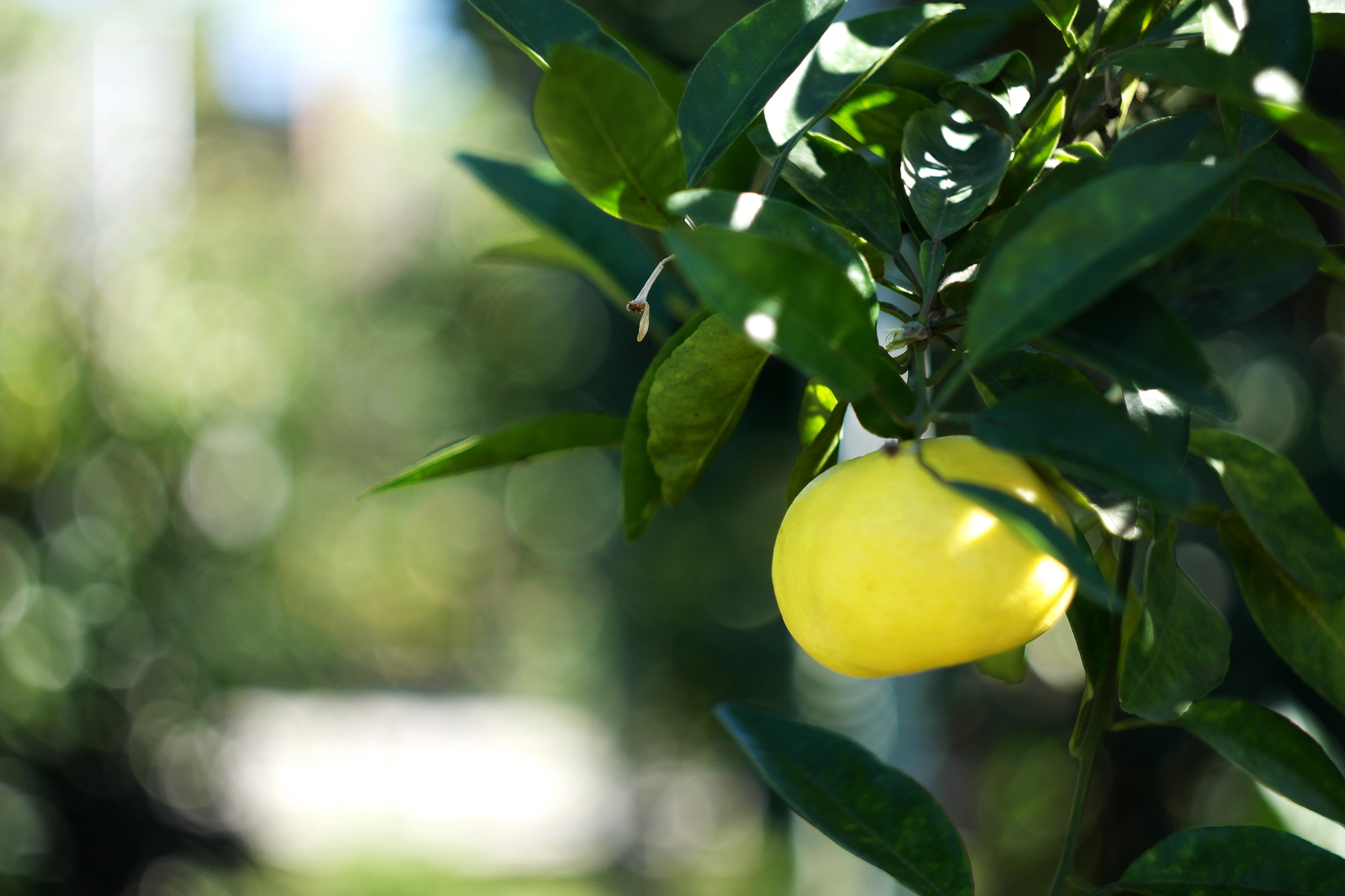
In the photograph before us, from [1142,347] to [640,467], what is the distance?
5.9 inches

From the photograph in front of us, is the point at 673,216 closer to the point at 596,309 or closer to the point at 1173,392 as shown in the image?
the point at 1173,392

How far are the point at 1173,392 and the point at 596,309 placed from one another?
1365 mm

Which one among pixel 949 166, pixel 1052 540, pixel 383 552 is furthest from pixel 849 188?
pixel 383 552

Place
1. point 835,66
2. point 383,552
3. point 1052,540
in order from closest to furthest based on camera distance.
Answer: point 1052,540 → point 835,66 → point 383,552

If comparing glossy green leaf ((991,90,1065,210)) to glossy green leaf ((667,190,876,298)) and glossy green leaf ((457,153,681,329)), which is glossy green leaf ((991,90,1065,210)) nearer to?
glossy green leaf ((667,190,876,298))

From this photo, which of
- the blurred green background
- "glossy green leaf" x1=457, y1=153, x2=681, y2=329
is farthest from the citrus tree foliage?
the blurred green background

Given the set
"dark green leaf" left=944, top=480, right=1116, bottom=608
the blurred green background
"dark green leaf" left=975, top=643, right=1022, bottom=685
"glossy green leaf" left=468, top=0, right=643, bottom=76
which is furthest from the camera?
the blurred green background

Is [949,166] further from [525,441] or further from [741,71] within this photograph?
[525,441]

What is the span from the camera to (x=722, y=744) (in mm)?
1451

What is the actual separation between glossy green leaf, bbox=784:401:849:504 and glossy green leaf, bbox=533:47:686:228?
0.07m

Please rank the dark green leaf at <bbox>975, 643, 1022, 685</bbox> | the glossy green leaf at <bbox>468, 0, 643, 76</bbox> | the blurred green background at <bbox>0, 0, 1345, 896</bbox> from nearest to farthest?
the glossy green leaf at <bbox>468, 0, 643, 76</bbox> < the dark green leaf at <bbox>975, 643, 1022, 685</bbox> < the blurred green background at <bbox>0, 0, 1345, 896</bbox>

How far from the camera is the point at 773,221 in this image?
0.66ft

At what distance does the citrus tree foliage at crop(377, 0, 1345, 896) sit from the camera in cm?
17

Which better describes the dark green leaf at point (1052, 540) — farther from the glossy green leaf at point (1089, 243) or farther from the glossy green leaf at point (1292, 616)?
the glossy green leaf at point (1292, 616)
